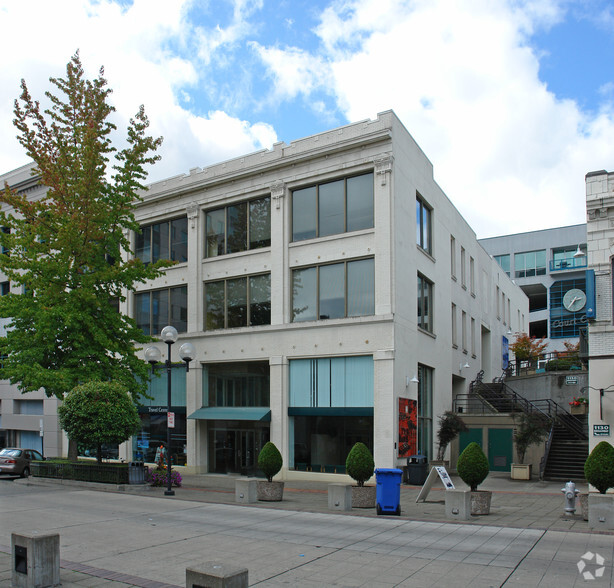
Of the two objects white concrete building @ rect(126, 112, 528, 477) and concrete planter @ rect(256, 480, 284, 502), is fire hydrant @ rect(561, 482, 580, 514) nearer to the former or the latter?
concrete planter @ rect(256, 480, 284, 502)

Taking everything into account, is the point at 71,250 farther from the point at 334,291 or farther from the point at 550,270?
the point at 550,270

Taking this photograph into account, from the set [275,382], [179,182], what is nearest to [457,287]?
[275,382]

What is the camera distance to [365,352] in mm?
25109

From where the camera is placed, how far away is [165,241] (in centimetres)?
3328

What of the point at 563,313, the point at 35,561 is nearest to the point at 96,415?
the point at 35,561

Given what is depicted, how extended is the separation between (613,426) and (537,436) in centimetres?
804

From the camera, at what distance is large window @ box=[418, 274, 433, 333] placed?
2878 centimetres

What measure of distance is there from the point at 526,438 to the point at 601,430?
802cm

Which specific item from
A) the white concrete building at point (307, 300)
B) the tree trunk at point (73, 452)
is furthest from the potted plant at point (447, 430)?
the tree trunk at point (73, 452)

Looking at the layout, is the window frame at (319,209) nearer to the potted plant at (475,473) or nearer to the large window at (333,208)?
the large window at (333,208)

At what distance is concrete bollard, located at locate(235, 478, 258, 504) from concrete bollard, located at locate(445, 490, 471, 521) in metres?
5.59

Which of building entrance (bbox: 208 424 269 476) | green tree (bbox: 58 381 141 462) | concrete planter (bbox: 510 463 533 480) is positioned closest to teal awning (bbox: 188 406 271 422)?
building entrance (bbox: 208 424 269 476)

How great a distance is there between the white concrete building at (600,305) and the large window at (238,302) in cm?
1398

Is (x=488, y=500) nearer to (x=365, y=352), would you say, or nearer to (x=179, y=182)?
(x=365, y=352)
